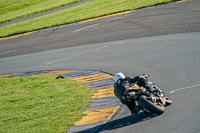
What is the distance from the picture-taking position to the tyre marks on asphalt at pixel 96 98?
34.2 feet

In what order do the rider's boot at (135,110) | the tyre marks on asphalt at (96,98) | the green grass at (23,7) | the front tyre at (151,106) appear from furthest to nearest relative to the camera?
the green grass at (23,7) → the tyre marks on asphalt at (96,98) → the rider's boot at (135,110) → the front tyre at (151,106)

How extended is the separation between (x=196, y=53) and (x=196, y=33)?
136 inches

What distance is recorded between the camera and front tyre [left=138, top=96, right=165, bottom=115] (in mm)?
9797

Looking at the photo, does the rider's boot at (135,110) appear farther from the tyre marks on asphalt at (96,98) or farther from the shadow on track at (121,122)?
the tyre marks on asphalt at (96,98)

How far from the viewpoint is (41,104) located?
497 inches

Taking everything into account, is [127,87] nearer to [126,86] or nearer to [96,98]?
[126,86]

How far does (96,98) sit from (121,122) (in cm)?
244

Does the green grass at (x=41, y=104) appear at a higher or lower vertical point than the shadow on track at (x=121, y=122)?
lower

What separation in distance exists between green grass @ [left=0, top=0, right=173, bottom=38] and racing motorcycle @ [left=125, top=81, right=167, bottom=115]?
16034mm

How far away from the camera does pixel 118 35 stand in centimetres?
2098

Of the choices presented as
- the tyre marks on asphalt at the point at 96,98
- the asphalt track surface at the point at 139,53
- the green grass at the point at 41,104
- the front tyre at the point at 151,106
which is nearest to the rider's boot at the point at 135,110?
the asphalt track surface at the point at 139,53

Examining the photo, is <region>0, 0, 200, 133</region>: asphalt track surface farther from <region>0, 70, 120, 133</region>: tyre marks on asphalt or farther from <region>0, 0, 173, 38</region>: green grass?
<region>0, 0, 173, 38</region>: green grass

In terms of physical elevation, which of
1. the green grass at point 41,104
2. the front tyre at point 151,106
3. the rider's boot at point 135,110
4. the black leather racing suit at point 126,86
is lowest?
the green grass at point 41,104

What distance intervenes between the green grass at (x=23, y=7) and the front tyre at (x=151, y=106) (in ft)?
80.6
